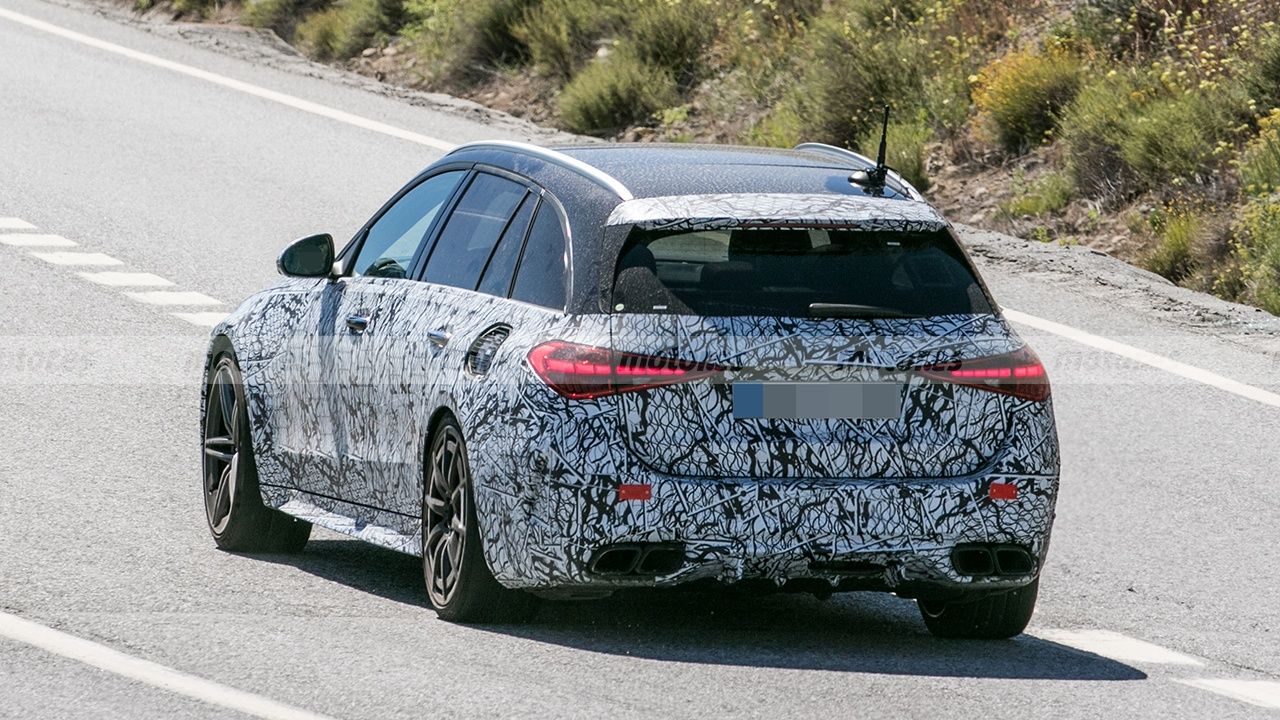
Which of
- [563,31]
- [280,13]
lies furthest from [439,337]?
[280,13]

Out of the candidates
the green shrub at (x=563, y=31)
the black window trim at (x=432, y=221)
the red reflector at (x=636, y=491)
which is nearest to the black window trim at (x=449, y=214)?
the black window trim at (x=432, y=221)

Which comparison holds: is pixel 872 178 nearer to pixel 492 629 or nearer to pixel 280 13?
pixel 492 629

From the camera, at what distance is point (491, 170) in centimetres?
868

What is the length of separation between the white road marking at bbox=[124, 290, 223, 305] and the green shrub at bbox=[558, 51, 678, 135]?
232 inches

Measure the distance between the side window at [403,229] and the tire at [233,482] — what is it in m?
0.89

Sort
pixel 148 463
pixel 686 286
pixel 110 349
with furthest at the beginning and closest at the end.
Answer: pixel 110 349
pixel 148 463
pixel 686 286

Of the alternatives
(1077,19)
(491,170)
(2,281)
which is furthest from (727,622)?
(1077,19)

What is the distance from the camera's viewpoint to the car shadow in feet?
25.0

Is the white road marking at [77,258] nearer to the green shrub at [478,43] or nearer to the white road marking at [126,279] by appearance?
the white road marking at [126,279]

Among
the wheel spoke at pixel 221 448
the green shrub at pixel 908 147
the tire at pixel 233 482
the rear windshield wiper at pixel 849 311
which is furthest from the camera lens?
the green shrub at pixel 908 147

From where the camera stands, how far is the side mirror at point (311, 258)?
9.23 meters

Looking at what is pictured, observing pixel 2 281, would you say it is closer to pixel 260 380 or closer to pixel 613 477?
pixel 260 380

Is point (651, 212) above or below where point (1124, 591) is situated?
above

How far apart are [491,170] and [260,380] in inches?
59.9
